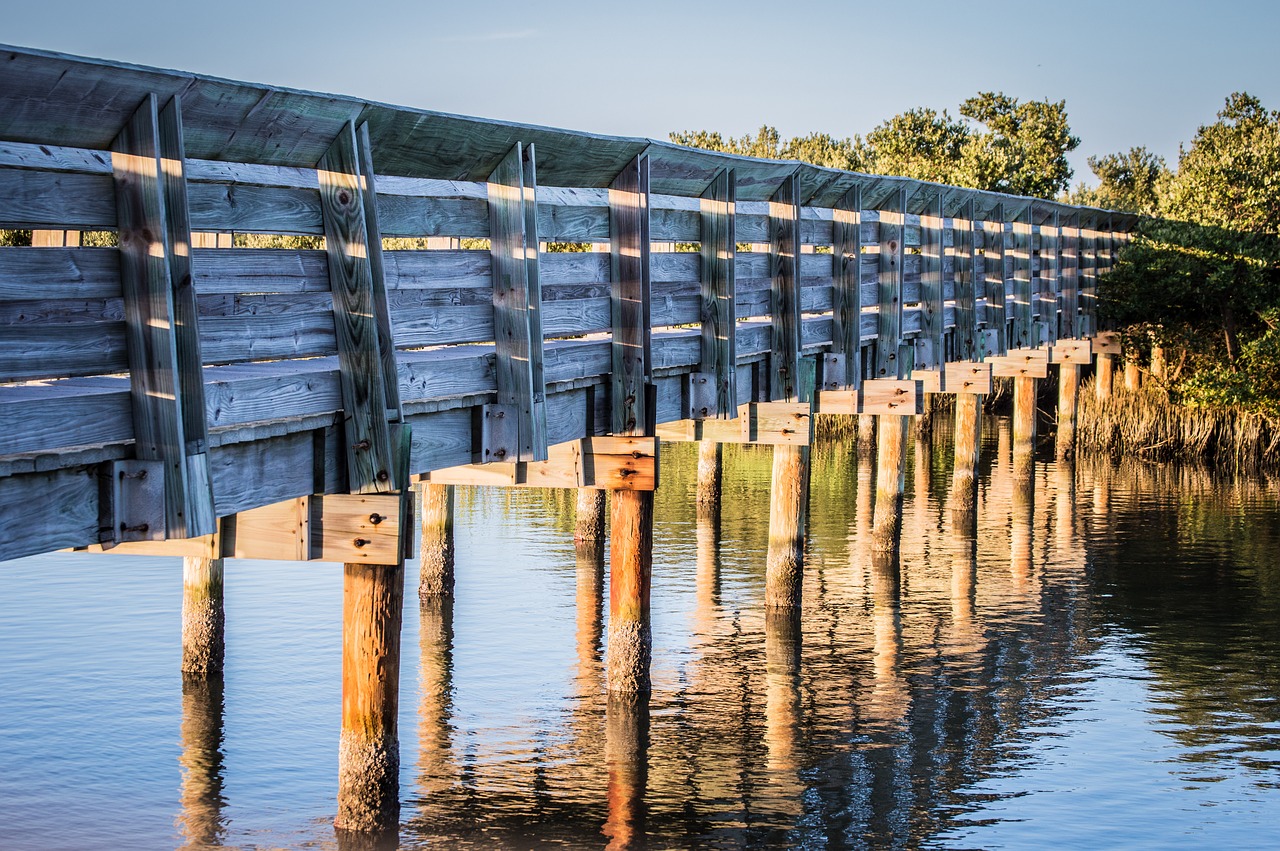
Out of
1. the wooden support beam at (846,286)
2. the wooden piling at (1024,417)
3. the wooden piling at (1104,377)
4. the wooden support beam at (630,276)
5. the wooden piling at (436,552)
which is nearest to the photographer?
the wooden support beam at (630,276)

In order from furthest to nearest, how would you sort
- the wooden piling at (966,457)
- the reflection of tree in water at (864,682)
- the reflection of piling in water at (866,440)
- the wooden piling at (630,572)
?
the reflection of piling in water at (866,440) < the wooden piling at (966,457) < the wooden piling at (630,572) < the reflection of tree in water at (864,682)

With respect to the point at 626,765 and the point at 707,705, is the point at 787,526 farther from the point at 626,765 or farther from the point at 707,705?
the point at 626,765

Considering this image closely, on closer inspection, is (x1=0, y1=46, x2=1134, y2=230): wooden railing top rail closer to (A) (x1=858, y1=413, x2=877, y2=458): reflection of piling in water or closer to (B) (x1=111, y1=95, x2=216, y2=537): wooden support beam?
(B) (x1=111, y1=95, x2=216, y2=537): wooden support beam

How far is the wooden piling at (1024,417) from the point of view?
26.2 metres

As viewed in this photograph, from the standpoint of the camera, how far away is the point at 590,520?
19.8m

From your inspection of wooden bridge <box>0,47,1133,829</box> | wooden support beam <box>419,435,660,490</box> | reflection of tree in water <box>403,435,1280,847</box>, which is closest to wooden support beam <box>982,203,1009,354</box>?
reflection of tree in water <box>403,435,1280,847</box>

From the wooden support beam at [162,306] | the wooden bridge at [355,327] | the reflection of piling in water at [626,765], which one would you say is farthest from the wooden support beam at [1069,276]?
the wooden support beam at [162,306]

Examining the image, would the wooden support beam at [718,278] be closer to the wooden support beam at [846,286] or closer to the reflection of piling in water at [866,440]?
the wooden support beam at [846,286]

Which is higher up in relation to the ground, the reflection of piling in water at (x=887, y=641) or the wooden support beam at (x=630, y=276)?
the wooden support beam at (x=630, y=276)

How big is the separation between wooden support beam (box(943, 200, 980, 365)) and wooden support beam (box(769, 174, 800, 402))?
7044 mm

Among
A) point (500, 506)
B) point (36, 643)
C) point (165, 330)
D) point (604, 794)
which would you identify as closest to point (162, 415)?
point (165, 330)

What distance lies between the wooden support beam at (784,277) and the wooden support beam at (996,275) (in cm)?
926

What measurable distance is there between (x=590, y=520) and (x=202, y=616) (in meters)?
7.26

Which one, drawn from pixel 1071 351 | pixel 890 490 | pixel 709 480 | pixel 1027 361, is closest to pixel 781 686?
pixel 890 490
